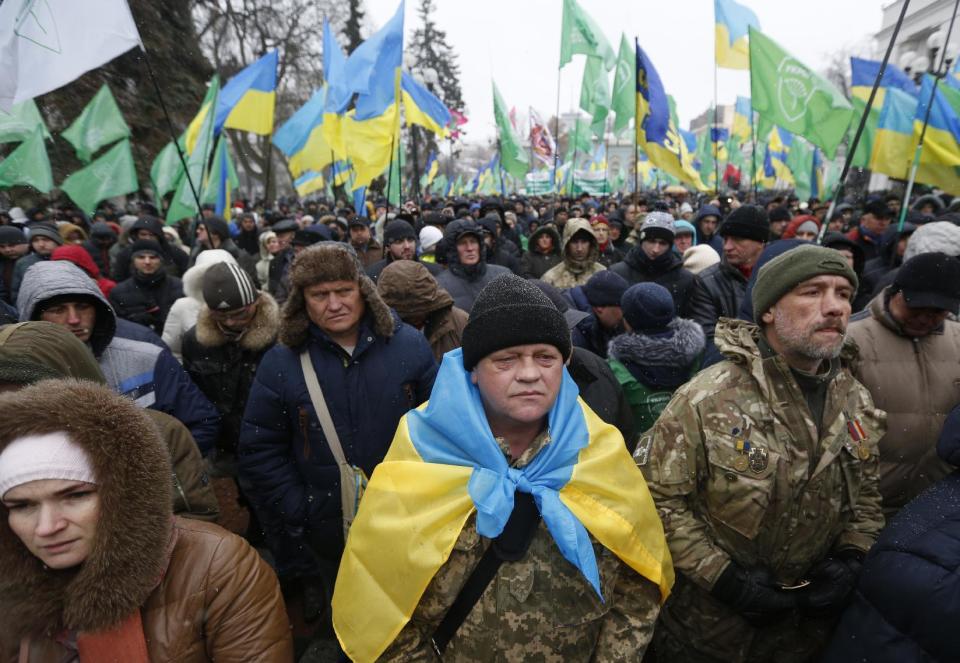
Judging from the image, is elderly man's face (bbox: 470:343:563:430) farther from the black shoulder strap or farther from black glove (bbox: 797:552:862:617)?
black glove (bbox: 797:552:862:617)

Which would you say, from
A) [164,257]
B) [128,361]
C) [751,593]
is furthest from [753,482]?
[164,257]

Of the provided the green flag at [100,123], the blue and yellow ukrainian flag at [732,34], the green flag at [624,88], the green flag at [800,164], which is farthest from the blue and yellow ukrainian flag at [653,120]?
the green flag at [800,164]

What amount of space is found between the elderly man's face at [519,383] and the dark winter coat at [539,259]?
212 inches

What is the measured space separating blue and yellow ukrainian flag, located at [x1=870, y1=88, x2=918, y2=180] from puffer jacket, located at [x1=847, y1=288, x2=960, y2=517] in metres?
4.29

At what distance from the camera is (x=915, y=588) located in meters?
1.40

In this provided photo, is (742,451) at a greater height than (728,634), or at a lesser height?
greater

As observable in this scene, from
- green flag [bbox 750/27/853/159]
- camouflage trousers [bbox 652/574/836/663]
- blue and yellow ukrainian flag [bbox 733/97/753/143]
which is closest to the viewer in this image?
camouflage trousers [bbox 652/574/836/663]

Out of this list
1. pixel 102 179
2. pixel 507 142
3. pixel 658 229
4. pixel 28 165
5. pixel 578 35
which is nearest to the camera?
pixel 658 229

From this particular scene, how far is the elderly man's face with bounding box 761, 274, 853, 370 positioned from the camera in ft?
6.53

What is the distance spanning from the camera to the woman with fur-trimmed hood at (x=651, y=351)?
2746 millimetres

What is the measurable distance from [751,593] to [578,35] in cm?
998

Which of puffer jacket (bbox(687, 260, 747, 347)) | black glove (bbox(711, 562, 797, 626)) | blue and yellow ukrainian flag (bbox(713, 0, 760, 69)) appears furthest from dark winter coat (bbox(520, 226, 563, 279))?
black glove (bbox(711, 562, 797, 626))

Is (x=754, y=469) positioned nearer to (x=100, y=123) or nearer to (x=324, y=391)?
(x=324, y=391)

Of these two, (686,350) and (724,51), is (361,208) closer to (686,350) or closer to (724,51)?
(724,51)
